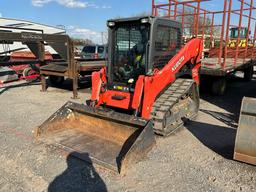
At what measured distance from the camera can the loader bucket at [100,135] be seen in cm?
409

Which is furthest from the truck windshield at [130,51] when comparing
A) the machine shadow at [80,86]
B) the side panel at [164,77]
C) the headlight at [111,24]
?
the machine shadow at [80,86]

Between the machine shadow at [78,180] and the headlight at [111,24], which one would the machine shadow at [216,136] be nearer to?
the machine shadow at [78,180]

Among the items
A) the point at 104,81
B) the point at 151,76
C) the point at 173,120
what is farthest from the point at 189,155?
the point at 104,81

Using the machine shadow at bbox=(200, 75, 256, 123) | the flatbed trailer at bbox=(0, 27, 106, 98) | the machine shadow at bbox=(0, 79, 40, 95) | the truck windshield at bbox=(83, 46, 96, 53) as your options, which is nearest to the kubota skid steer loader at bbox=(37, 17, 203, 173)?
the machine shadow at bbox=(200, 75, 256, 123)

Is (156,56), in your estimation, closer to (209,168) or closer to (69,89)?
(209,168)

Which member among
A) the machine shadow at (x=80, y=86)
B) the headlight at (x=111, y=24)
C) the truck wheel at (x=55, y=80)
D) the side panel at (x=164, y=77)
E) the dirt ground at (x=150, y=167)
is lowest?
the dirt ground at (x=150, y=167)

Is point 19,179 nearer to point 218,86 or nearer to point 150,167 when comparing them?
point 150,167

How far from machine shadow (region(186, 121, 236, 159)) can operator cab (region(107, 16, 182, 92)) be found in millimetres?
1658

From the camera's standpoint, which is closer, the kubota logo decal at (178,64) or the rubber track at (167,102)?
the rubber track at (167,102)

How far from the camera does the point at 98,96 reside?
5.66 meters

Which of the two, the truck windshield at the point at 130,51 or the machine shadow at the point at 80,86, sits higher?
the truck windshield at the point at 130,51

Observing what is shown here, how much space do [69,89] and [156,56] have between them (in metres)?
6.22

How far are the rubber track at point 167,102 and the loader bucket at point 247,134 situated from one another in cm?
142

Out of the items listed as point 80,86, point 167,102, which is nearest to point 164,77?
point 167,102
